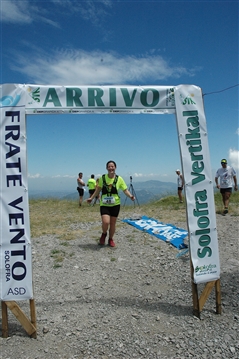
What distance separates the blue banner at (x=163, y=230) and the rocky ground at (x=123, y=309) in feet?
1.77

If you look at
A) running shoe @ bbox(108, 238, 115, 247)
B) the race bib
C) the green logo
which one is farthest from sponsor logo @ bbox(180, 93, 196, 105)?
running shoe @ bbox(108, 238, 115, 247)

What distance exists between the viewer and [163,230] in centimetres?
829

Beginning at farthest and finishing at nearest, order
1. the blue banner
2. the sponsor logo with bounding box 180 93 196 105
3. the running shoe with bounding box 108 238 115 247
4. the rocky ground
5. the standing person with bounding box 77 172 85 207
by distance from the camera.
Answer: the standing person with bounding box 77 172 85 207 → the blue banner → the running shoe with bounding box 108 238 115 247 → the sponsor logo with bounding box 180 93 196 105 → the rocky ground

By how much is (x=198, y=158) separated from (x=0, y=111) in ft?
8.97

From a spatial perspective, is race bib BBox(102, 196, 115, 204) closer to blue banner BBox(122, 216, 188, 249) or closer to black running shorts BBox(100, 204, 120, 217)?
black running shorts BBox(100, 204, 120, 217)

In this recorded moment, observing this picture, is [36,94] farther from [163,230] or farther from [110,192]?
[163,230]

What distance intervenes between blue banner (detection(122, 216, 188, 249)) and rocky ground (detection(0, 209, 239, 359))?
54 cm

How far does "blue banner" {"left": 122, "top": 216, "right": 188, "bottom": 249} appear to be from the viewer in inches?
282

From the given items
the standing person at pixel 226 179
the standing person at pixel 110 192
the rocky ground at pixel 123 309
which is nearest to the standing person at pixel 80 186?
the standing person at pixel 226 179

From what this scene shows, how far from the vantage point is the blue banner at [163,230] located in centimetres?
717

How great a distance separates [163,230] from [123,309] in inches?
173

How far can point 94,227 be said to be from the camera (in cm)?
943

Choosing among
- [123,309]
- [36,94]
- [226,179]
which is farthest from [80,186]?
[36,94]

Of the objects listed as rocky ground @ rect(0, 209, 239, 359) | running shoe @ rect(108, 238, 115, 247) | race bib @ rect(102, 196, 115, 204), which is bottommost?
rocky ground @ rect(0, 209, 239, 359)
